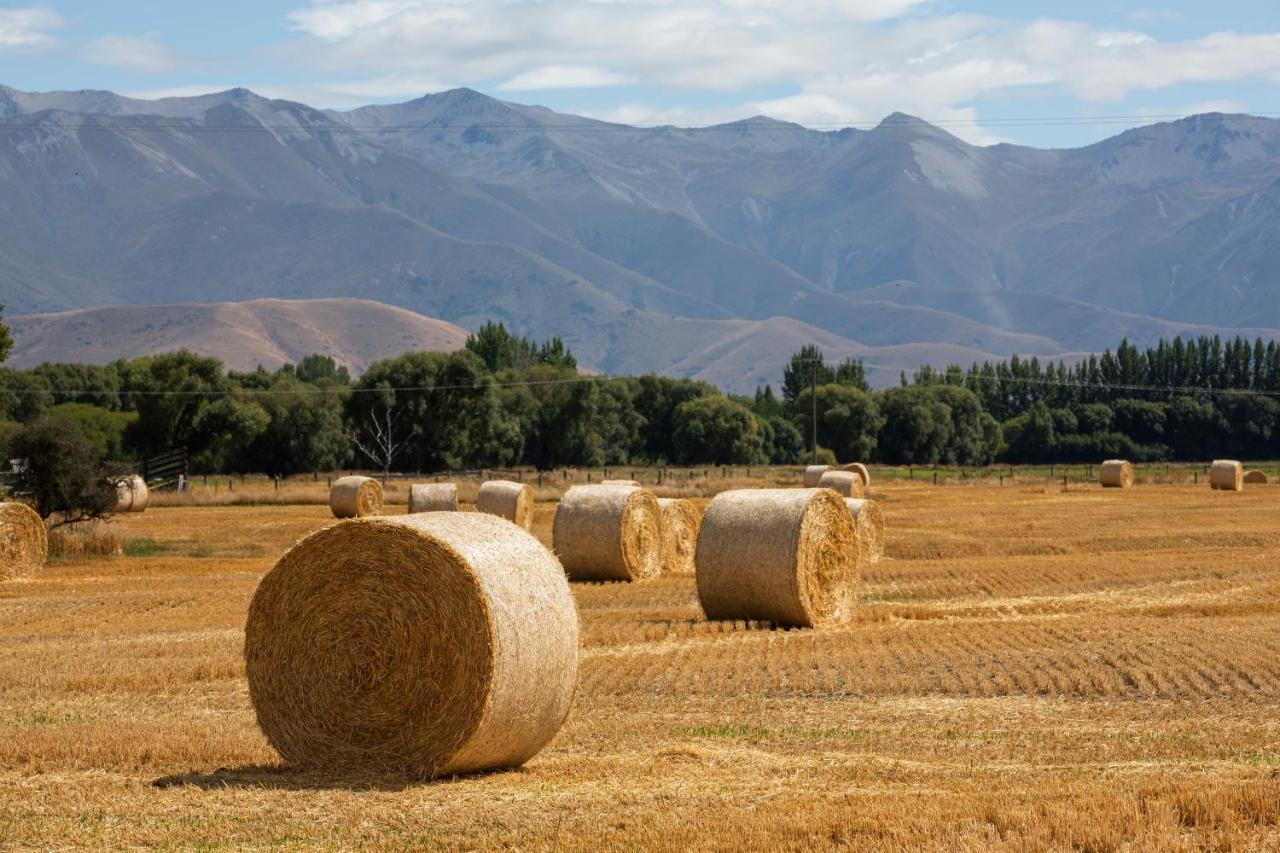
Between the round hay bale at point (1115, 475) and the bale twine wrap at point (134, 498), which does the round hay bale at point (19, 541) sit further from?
the round hay bale at point (1115, 475)

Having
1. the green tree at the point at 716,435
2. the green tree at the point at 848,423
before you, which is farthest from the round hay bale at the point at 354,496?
the green tree at the point at 848,423

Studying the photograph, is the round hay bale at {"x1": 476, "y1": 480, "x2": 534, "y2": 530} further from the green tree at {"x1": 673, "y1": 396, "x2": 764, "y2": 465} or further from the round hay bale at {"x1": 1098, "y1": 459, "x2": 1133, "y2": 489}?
the green tree at {"x1": 673, "y1": 396, "x2": 764, "y2": 465}

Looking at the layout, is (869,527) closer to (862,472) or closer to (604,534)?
(604,534)

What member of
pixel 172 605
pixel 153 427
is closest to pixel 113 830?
pixel 172 605

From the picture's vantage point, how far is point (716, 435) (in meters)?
109

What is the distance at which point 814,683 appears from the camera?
17.0 metres

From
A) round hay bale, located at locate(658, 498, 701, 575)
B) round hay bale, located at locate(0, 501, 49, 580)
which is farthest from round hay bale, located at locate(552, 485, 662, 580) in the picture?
round hay bale, located at locate(0, 501, 49, 580)

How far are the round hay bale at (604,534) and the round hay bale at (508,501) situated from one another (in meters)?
13.9

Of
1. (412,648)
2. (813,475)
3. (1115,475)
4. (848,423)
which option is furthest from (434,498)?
(848,423)

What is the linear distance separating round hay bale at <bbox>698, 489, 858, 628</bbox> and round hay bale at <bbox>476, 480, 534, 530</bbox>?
2083 centimetres

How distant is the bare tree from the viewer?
8706cm

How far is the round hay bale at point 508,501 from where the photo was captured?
43.9 metres

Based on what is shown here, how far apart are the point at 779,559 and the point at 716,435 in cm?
8675

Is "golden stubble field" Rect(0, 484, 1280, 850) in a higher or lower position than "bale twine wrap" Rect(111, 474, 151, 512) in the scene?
lower
